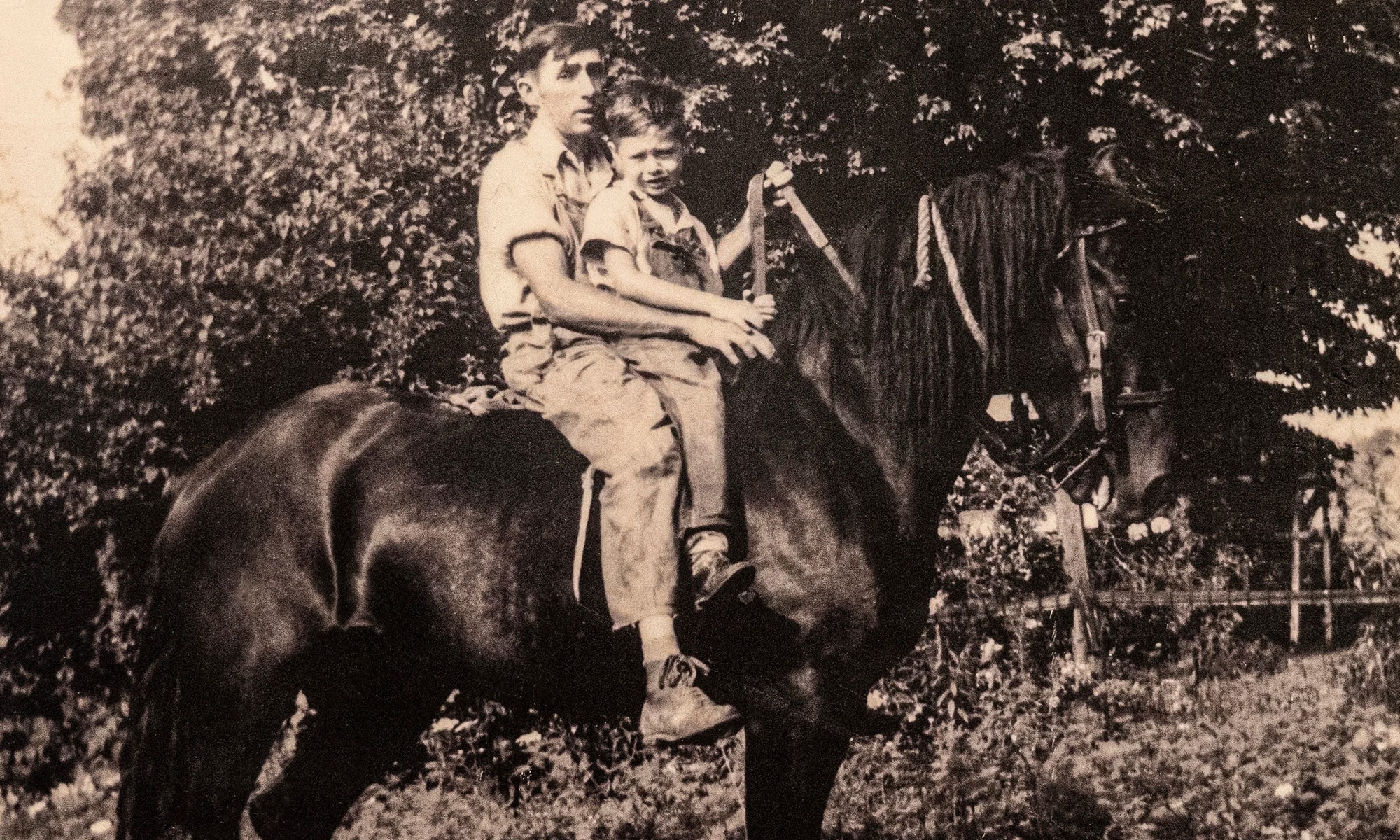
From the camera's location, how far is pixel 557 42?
3.70 meters

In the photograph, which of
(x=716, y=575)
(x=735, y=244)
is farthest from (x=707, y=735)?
(x=735, y=244)

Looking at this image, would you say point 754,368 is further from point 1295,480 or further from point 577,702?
point 1295,480

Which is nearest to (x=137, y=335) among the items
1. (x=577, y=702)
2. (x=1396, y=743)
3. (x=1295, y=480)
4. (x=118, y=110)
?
(x=118, y=110)

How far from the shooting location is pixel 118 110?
4086mm

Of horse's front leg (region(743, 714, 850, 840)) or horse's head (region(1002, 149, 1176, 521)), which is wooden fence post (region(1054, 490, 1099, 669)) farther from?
horse's front leg (region(743, 714, 850, 840))

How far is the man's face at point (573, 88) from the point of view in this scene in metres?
3.70

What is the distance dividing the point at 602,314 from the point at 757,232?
53cm

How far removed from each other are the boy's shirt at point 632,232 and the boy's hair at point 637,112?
0.18m

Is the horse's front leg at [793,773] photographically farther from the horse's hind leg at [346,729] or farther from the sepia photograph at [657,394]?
the horse's hind leg at [346,729]

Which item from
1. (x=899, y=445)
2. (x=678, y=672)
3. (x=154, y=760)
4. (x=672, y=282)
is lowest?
(x=154, y=760)

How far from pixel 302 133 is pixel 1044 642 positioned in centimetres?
393

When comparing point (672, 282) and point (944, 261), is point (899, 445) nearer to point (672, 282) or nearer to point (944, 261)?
point (944, 261)

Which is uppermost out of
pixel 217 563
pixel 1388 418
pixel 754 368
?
pixel 754 368

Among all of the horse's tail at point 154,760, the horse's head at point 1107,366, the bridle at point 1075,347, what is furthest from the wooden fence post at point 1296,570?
the horse's tail at point 154,760
